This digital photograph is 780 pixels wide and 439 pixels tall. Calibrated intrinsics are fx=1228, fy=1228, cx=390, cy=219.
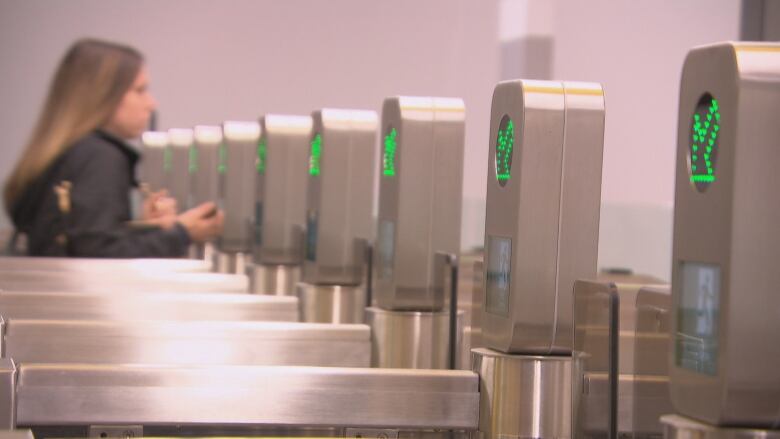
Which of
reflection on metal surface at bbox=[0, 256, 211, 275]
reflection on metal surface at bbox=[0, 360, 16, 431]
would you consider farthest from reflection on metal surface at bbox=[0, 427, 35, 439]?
reflection on metal surface at bbox=[0, 256, 211, 275]

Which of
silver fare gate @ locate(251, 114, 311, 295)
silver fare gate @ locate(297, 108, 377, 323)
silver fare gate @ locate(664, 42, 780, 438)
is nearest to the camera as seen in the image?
silver fare gate @ locate(664, 42, 780, 438)

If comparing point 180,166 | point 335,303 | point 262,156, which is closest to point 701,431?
→ point 335,303

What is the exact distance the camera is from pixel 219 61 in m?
5.75

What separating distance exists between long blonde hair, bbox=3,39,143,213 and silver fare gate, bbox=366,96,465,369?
54.1 inches

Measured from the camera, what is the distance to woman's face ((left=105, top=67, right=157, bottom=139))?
2.90 m

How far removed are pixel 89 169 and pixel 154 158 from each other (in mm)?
2543

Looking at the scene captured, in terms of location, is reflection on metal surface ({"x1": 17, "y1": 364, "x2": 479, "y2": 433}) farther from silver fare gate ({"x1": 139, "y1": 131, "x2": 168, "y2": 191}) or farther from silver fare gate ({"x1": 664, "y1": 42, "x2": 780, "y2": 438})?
silver fare gate ({"x1": 139, "y1": 131, "x2": 168, "y2": 191})

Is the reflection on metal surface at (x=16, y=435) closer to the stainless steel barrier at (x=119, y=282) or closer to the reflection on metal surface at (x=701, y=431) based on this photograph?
the reflection on metal surface at (x=701, y=431)

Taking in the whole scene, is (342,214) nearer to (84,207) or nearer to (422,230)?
(422,230)

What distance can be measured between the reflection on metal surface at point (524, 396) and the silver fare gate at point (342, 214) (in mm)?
A: 715

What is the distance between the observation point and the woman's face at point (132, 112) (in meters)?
2.90

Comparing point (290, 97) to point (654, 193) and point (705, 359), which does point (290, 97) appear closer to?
point (654, 193)

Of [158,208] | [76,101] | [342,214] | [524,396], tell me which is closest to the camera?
[524,396]

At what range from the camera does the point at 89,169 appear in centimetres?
269
